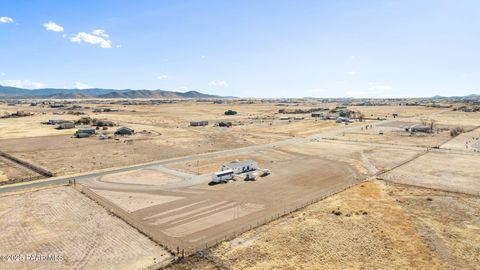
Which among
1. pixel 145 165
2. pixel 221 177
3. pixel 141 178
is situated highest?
pixel 221 177

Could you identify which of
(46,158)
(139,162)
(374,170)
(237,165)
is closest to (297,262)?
(237,165)

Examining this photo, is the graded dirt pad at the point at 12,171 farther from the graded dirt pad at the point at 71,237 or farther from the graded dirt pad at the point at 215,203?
the graded dirt pad at the point at 215,203

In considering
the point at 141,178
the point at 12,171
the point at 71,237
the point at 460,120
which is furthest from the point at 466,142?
the point at 12,171

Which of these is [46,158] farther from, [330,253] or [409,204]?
[409,204]

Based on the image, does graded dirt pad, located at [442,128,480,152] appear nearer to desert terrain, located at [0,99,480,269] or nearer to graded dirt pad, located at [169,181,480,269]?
desert terrain, located at [0,99,480,269]

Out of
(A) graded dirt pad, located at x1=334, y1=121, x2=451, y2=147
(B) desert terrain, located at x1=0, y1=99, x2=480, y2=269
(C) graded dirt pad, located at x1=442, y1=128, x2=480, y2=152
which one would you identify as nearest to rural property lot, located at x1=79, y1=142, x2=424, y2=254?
(B) desert terrain, located at x1=0, y1=99, x2=480, y2=269

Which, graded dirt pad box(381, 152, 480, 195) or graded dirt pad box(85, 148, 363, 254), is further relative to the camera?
graded dirt pad box(381, 152, 480, 195)

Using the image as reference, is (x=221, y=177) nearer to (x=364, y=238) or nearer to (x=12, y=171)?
(x=364, y=238)
